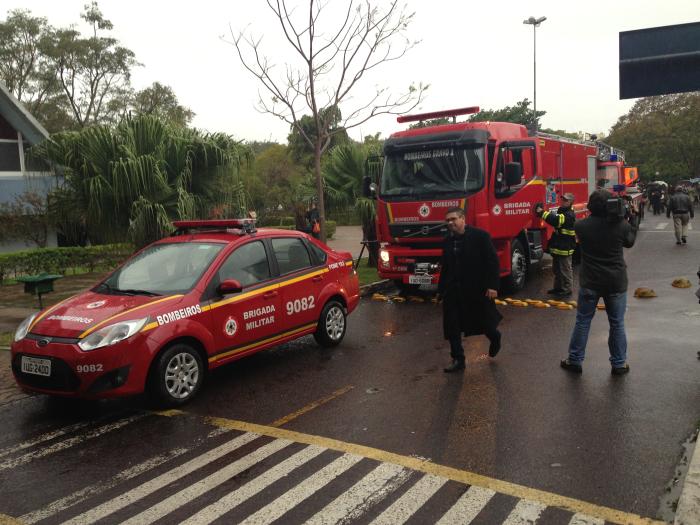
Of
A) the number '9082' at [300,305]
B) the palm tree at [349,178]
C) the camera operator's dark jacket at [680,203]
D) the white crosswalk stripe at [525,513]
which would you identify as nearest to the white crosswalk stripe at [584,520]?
the white crosswalk stripe at [525,513]

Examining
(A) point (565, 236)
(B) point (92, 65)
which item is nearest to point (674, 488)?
(A) point (565, 236)

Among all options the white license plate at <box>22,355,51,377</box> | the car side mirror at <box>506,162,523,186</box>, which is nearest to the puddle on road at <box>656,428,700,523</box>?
the white license plate at <box>22,355,51,377</box>

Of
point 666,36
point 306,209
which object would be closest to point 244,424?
point 666,36

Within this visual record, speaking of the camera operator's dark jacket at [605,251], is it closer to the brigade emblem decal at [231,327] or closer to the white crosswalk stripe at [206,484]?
the white crosswalk stripe at [206,484]

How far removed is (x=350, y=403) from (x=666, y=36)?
6.29 metres

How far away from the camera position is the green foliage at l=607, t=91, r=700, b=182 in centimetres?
5044

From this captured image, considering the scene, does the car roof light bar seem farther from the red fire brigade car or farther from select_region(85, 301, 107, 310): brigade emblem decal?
select_region(85, 301, 107, 310): brigade emblem decal

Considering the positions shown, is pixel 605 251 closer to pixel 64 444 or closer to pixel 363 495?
pixel 363 495

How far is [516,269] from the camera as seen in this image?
11602 millimetres

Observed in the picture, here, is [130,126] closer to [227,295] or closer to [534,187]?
[227,295]

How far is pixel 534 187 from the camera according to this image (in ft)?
38.9

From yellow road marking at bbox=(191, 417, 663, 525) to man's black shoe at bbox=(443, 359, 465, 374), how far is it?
2.11m

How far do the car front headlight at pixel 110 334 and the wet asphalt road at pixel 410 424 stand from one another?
74 centimetres

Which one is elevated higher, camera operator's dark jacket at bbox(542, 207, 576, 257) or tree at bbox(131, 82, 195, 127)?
tree at bbox(131, 82, 195, 127)
